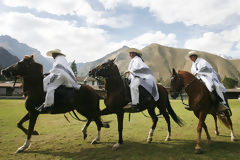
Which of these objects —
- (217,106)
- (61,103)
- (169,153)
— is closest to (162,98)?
(217,106)

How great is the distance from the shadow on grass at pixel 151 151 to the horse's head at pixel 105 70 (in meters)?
2.75

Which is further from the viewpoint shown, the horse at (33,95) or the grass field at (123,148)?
the horse at (33,95)

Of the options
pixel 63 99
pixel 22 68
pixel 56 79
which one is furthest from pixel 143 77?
pixel 22 68

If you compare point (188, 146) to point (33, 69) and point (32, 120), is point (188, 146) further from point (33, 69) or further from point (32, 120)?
point (33, 69)

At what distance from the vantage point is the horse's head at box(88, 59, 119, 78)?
6684 millimetres

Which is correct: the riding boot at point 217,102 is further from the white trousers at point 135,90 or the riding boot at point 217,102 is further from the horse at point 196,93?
the white trousers at point 135,90

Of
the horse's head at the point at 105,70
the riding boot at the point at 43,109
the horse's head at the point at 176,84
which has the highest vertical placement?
the horse's head at the point at 105,70

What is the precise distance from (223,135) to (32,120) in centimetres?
817

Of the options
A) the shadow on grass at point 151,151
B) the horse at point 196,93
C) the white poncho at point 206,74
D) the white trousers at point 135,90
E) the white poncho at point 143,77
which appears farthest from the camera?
the white poncho at point 143,77

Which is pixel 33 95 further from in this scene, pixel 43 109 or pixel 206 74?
pixel 206 74

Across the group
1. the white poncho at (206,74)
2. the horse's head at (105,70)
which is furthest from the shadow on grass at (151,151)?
the horse's head at (105,70)

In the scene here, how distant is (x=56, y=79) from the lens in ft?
21.9

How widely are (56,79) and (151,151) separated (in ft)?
14.4

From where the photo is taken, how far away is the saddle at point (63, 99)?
663 centimetres
